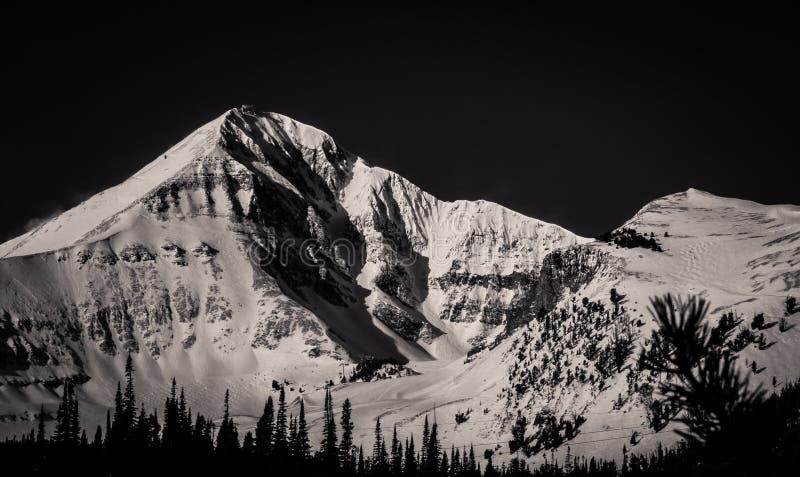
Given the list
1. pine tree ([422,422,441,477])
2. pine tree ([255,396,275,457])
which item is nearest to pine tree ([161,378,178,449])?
pine tree ([255,396,275,457])

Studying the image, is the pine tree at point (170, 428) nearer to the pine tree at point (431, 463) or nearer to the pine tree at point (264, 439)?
the pine tree at point (264, 439)

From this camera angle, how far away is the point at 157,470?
135375 millimetres

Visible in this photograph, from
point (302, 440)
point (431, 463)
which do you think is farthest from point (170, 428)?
point (431, 463)

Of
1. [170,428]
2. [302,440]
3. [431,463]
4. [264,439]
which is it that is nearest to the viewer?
[264,439]

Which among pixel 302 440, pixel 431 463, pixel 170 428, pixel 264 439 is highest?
pixel 170 428

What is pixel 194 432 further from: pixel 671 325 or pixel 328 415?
pixel 671 325

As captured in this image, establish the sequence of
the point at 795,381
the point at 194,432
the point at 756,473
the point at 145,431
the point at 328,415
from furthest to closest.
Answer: the point at 795,381, the point at 328,415, the point at 194,432, the point at 145,431, the point at 756,473

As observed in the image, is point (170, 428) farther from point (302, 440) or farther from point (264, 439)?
point (302, 440)

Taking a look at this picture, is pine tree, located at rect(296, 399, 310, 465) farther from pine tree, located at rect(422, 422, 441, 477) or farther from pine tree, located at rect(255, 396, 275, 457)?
pine tree, located at rect(422, 422, 441, 477)

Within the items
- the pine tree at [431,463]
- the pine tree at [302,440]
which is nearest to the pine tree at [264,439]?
the pine tree at [302,440]

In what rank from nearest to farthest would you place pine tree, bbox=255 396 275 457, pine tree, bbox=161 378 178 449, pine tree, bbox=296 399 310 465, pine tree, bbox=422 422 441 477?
pine tree, bbox=161 378 178 449
pine tree, bbox=255 396 275 457
pine tree, bbox=296 399 310 465
pine tree, bbox=422 422 441 477

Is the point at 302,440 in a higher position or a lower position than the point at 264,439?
lower

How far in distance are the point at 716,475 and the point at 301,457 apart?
136m

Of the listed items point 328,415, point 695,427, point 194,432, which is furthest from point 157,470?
point 695,427
